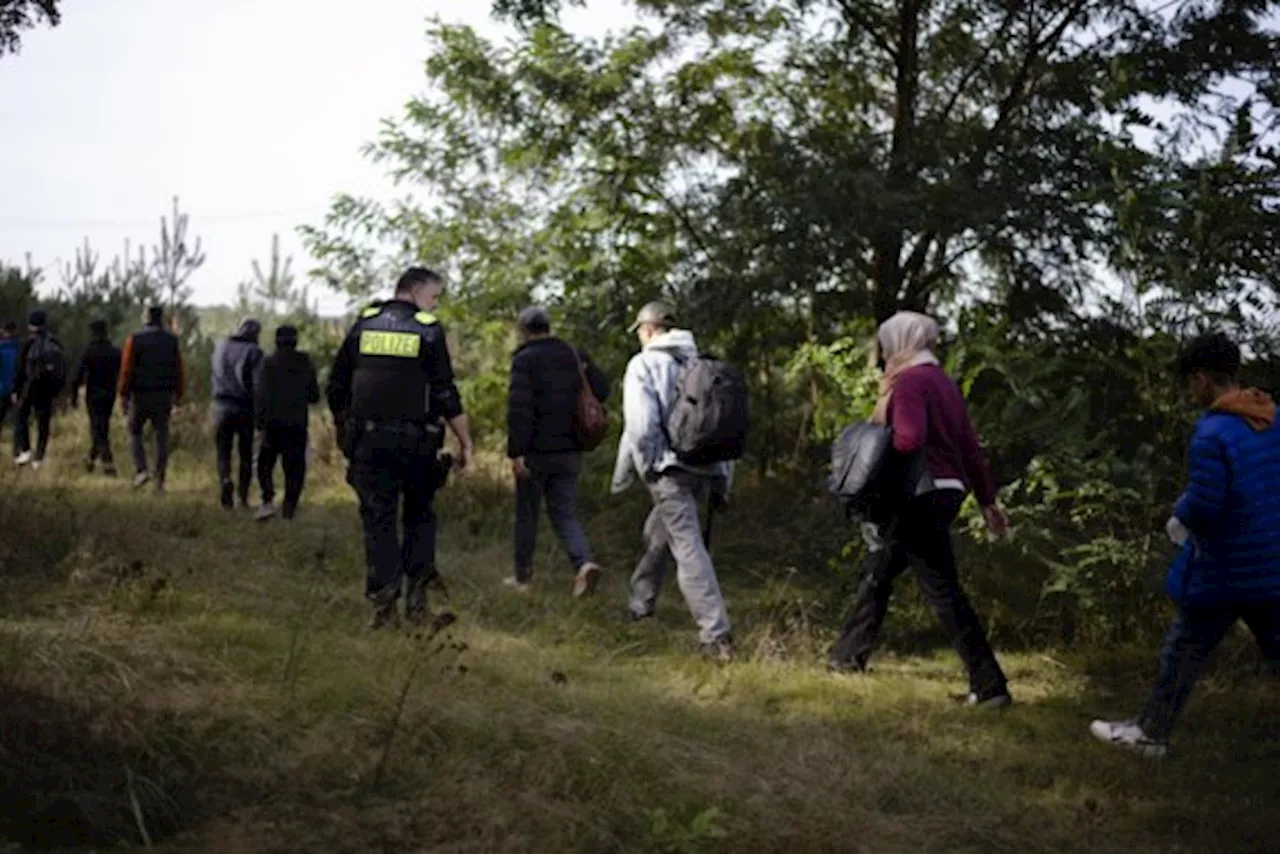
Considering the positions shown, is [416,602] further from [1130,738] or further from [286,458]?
[286,458]

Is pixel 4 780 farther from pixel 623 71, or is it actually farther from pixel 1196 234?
pixel 623 71

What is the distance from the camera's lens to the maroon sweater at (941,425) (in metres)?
7.15

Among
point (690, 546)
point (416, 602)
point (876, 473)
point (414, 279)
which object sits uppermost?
point (414, 279)

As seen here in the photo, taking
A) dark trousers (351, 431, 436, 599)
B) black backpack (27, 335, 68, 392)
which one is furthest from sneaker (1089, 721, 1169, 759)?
black backpack (27, 335, 68, 392)

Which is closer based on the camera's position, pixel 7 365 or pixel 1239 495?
pixel 1239 495

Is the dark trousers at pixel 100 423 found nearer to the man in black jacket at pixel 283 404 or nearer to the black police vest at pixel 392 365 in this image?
the man in black jacket at pixel 283 404

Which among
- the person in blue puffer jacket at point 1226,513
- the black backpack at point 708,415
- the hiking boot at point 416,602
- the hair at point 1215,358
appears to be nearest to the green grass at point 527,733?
the hiking boot at point 416,602

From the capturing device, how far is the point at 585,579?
376 inches

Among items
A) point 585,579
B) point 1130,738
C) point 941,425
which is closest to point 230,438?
point 585,579

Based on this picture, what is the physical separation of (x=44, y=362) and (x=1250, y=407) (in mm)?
Result: 12509

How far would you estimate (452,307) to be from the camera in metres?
13.1

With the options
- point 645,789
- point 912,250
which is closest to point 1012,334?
point 912,250

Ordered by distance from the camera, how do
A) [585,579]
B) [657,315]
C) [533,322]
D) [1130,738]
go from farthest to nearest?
[533,322], [585,579], [657,315], [1130,738]

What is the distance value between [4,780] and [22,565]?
391 cm
